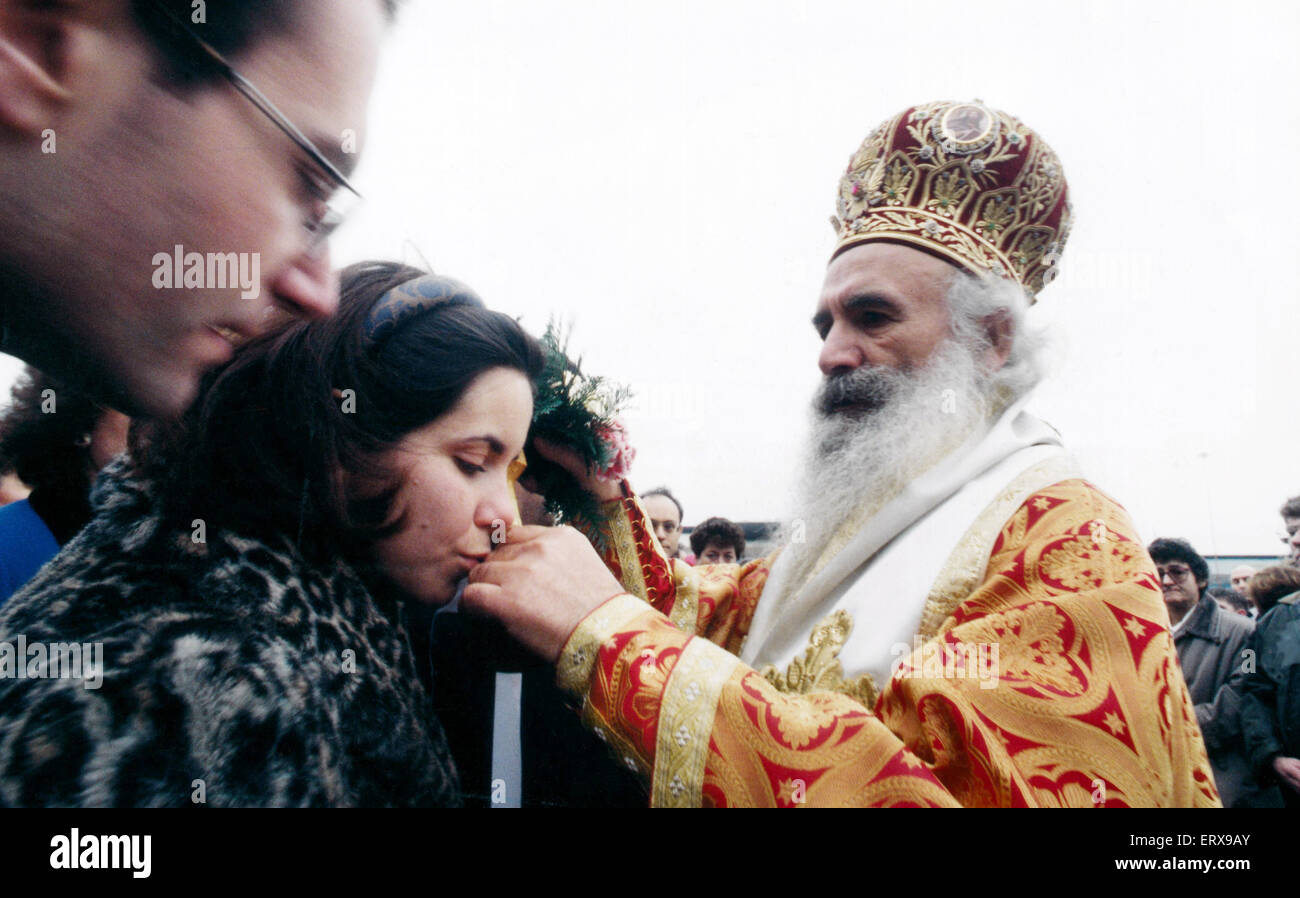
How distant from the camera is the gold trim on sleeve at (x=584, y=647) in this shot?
144 centimetres

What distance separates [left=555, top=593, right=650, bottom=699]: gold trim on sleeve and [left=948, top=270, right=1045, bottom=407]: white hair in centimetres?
134

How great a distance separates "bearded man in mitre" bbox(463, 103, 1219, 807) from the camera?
128 centimetres

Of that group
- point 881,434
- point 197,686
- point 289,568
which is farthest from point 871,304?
point 197,686

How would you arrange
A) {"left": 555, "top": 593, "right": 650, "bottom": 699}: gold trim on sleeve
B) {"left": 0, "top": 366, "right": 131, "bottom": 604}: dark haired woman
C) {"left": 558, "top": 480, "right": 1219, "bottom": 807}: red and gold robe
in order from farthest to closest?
{"left": 0, "top": 366, "right": 131, "bottom": 604}: dark haired woman
{"left": 555, "top": 593, "right": 650, "bottom": 699}: gold trim on sleeve
{"left": 558, "top": 480, "right": 1219, "bottom": 807}: red and gold robe

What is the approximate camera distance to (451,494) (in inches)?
61.2

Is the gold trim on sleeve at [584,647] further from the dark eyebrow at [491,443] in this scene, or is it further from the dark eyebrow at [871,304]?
the dark eyebrow at [871,304]

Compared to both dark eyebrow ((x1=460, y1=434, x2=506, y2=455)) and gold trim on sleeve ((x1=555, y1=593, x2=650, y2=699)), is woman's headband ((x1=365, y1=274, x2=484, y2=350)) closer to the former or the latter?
dark eyebrow ((x1=460, y1=434, x2=506, y2=455))

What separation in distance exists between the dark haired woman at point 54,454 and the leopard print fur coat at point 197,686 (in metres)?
0.83

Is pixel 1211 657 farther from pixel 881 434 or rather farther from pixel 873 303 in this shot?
pixel 873 303

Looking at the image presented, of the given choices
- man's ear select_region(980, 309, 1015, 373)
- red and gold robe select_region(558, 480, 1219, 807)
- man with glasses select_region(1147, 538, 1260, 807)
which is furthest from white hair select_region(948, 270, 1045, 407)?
→ man with glasses select_region(1147, 538, 1260, 807)
